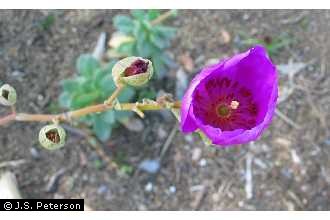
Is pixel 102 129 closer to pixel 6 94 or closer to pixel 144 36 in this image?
pixel 144 36

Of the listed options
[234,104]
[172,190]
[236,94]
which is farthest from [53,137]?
[172,190]

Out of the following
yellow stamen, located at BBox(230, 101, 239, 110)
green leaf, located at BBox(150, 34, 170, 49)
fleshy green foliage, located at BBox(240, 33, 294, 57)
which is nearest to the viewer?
yellow stamen, located at BBox(230, 101, 239, 110)

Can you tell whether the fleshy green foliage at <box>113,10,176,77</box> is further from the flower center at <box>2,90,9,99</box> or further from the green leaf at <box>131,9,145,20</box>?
the flower center at <box>2,90,9,99</box>

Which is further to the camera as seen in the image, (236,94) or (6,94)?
(236,94)

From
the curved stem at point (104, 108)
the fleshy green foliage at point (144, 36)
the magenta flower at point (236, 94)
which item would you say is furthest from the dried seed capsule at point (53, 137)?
the fleshy green foliage at point (144, 36)

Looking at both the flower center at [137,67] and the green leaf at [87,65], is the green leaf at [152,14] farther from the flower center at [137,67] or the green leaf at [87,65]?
the flower center at [137,67]

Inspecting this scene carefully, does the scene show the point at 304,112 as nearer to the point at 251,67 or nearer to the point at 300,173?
the point at 300,173

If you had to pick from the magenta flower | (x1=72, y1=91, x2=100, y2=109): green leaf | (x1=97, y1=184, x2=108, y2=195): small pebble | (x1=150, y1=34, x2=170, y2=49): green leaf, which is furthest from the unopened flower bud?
(x1=97, y1=184, x2=108, y2=195): small pebble
